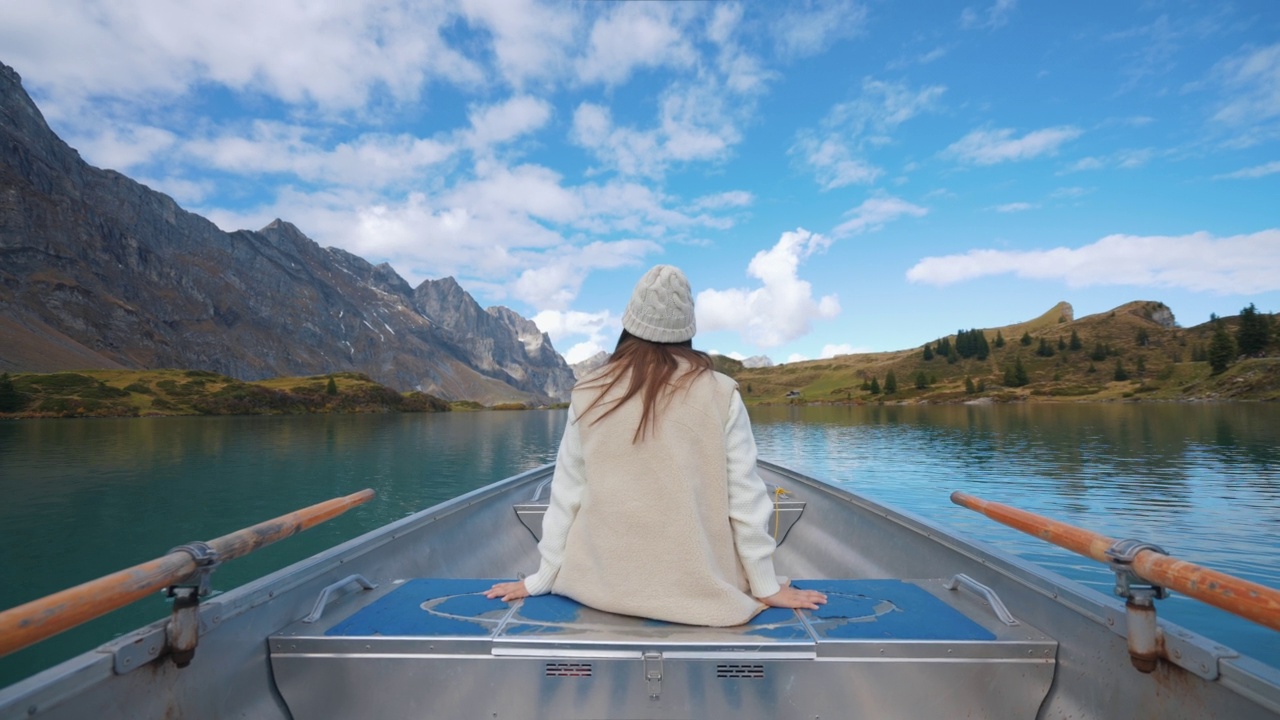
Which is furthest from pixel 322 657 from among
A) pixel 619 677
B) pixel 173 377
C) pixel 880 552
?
pixel 173 377

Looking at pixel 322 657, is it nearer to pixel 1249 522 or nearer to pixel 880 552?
pixel 880 552

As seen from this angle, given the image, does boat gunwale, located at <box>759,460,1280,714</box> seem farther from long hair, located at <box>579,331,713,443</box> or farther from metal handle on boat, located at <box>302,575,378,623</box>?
metal handle on boat, located at <box>302,575,378,623</box>

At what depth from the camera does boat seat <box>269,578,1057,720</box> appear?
9.71 ft

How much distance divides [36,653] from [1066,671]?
1039 centimetres

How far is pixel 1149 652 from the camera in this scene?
8.91 ft

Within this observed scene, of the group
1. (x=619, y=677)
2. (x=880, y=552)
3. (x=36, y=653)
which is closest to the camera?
Answer: (x=619, y=677)

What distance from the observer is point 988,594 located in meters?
3.77

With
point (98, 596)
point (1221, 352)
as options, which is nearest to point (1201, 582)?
point (98, 596)

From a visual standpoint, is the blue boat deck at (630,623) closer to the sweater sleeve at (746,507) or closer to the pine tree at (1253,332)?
the sweater sleeve at (746,507)

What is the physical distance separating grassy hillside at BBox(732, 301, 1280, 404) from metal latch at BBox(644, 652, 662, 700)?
13119 centimetres

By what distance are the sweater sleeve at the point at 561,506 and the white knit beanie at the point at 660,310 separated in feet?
2.13

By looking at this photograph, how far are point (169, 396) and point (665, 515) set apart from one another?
129m

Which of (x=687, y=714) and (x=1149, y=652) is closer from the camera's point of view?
(x=1149, y=652)

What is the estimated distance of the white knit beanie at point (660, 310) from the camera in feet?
11.2
